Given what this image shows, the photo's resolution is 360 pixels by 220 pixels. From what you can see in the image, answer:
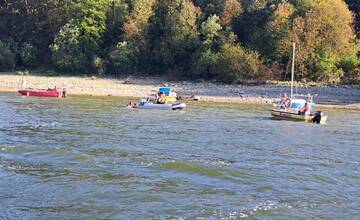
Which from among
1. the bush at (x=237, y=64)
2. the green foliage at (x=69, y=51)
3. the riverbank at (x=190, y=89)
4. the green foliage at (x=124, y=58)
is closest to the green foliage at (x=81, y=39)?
the green foliage at (x=69, y=51)

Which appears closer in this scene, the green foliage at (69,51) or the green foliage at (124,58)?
the green foliage at (124,58)

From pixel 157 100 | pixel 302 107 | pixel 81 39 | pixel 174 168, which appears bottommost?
pixel 174 168

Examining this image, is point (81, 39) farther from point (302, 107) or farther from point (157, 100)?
point (302, 107)

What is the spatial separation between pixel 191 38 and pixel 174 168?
5428 cm

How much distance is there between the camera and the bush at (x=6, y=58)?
81.9 metres

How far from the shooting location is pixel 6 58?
8231cm

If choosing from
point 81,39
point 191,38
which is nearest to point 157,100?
point 191,38

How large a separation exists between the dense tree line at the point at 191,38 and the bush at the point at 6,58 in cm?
14

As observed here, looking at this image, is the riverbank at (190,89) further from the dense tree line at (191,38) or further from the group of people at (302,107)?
the group of people at (302,107)

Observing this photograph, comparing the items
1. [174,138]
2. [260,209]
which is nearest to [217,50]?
[174,138]

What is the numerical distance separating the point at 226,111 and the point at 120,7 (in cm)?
3757

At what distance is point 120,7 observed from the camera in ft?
275

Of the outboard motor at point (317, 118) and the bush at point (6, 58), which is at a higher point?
the bush at point (6, 58)

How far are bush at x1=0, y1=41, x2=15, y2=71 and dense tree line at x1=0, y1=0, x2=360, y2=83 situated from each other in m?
0.14
